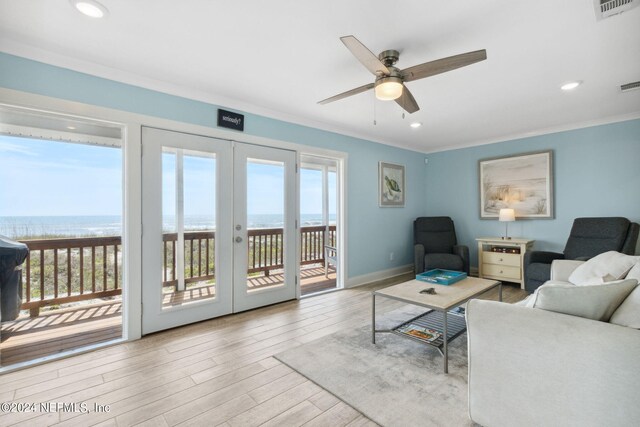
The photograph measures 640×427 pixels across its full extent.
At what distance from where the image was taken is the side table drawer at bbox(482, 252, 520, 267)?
444 cm

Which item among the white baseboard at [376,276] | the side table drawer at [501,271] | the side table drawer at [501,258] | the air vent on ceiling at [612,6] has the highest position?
the air vent on ceiling at [612,6]

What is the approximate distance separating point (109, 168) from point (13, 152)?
922mm

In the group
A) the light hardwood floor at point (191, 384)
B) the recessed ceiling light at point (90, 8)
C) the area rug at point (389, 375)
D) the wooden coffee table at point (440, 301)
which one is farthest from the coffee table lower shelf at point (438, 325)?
the recessed ceiling light at point (90, 8)

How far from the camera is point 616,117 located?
153 inches

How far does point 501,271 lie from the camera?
4.59 m

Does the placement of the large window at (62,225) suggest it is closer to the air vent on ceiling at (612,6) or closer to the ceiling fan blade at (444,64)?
the ceiling fan blade at (444,64)

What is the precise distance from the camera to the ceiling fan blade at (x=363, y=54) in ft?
5.35

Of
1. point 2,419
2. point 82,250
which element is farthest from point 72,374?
point 82,250

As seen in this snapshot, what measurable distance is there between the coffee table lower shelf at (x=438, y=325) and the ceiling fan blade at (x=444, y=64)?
6.26 feet

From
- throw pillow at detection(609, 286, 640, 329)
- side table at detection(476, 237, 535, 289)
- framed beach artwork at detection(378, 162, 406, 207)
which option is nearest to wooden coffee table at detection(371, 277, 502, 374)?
throw pillow at detection(609, 286, 640, 329)

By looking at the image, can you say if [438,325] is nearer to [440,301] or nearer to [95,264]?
[440,301]

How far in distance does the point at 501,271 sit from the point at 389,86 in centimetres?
389

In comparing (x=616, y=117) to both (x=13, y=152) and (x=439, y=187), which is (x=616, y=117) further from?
(x=13, y=152)

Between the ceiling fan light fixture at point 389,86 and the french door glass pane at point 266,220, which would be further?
the french door glass pane at point 266,220
